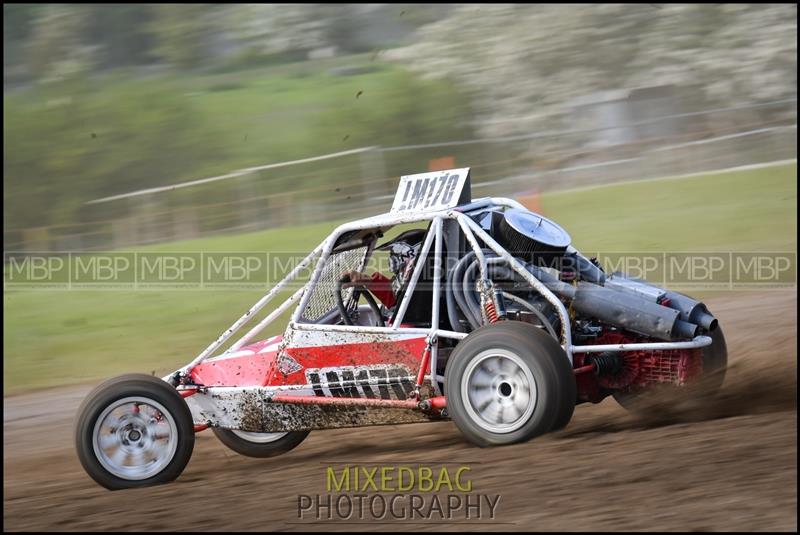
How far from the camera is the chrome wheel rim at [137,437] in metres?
6.25

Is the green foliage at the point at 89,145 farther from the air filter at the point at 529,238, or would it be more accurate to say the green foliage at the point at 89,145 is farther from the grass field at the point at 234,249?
the air filter at the point at 529,238

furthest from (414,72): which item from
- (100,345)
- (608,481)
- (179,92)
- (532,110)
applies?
(608,481)

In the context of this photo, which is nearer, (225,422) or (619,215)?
(225,422)

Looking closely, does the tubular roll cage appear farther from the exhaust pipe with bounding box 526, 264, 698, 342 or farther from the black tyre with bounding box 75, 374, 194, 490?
the black tyre with bounding box 75, 374, 194, 490

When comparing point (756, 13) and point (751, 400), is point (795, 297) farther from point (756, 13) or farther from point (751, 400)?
point (756, 13)

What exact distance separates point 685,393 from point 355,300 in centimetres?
209

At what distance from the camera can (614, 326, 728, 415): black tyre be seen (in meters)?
6.34

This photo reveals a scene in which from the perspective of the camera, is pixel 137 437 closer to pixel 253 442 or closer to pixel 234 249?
pixel 253 442

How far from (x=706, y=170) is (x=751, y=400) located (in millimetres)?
9996

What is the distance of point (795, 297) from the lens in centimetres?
1113

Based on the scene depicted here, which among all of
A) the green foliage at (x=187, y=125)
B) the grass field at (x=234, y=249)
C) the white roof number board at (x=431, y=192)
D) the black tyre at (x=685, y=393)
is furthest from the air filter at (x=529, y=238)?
the green foliage at (x=187, y=125)

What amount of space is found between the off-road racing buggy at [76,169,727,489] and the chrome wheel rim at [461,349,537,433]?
1 centimetres

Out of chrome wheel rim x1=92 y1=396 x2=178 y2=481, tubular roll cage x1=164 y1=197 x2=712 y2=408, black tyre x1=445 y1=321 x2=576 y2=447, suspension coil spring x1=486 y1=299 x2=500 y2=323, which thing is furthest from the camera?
chrome wheel rim x1=92 y1=396 x2=178 y2=481

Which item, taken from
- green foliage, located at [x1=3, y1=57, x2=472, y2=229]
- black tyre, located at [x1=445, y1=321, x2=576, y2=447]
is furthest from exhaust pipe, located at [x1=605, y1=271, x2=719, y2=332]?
green foliage, located at [x1=3, y1=57, x2=472, y2=229]
